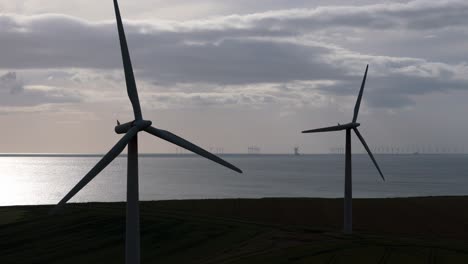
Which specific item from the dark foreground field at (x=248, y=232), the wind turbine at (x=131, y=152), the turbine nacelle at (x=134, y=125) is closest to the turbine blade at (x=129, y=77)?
the wind turbine at (x=131, y=152)

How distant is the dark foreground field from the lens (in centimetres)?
5338

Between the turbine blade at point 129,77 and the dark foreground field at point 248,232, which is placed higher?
the turbine blade at point 129,77

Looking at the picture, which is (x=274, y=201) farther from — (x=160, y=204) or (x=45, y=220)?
(x=45, y=220)

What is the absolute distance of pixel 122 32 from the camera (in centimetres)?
4059

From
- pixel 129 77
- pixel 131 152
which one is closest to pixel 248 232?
pixel 131 152

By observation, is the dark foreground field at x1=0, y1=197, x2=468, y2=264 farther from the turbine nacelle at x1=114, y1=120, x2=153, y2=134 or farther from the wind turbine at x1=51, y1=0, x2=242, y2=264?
the turbine nacelle at x1=114, y1=120, x2=153, y2=134

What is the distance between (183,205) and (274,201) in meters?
16.8

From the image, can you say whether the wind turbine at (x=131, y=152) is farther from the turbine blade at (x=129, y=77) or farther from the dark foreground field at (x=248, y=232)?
the dark foreground field at (x=248, y=232)

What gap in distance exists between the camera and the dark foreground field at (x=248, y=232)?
5338cm

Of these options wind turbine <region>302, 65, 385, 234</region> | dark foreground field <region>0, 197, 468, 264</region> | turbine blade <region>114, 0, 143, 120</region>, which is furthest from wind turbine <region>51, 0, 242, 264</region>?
wind turbine <region>302, 65, 385, 234</region>

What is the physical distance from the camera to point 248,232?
67.9 m

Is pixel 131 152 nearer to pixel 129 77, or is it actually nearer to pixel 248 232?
pixel 129 77

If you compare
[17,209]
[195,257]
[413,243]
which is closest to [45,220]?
[17,209]

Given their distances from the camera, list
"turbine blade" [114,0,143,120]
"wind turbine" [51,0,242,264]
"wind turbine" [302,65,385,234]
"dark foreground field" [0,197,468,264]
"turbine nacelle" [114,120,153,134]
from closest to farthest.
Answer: "wind turbine" [51,0,242,264], "turbine nacelle" [114,120,153,134], "turbine blade" [114,0,143,120], "dark foreground field" [0,197,468,264], "wind turbine" [302,65,385,234]
